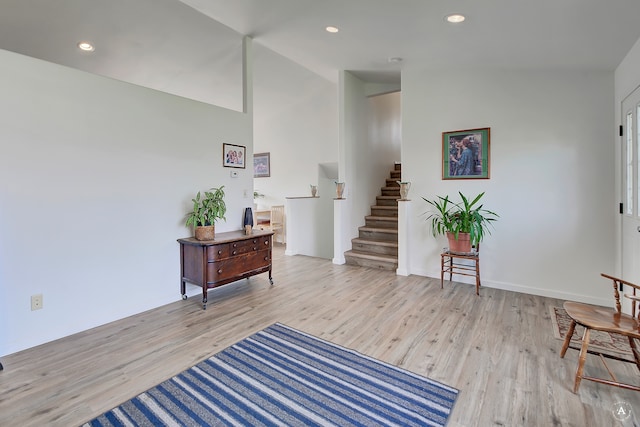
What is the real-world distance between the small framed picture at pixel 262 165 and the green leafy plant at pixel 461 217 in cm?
401

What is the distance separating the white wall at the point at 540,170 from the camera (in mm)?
3217

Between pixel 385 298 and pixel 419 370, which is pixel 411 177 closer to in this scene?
pixel 385 298

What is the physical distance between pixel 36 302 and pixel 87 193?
3.08 ft

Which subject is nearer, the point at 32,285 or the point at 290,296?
the point at 32,285

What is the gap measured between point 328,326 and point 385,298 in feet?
3.23

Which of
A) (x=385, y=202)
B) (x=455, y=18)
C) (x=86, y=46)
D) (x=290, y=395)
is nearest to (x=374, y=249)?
(x=385, y=202)

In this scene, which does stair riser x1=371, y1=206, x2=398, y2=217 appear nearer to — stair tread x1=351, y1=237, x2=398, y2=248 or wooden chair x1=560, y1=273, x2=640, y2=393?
stair tread x1=351, y1=237, x2=398, y2=248

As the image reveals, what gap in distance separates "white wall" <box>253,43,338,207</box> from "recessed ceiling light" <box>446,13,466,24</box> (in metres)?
2.96

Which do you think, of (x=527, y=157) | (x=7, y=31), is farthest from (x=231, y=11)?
(x=527, y=157)

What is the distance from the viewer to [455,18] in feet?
8.87

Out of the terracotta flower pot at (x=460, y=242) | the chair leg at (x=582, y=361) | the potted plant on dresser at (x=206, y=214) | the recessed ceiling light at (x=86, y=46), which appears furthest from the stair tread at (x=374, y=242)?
the recessed ceiling light at (x=86, y=46)

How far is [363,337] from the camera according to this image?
257 cm

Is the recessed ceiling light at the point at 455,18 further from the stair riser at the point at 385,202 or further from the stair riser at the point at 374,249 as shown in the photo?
the stair riser at the point at 385,202

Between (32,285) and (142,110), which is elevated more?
Answer: (142,110)
